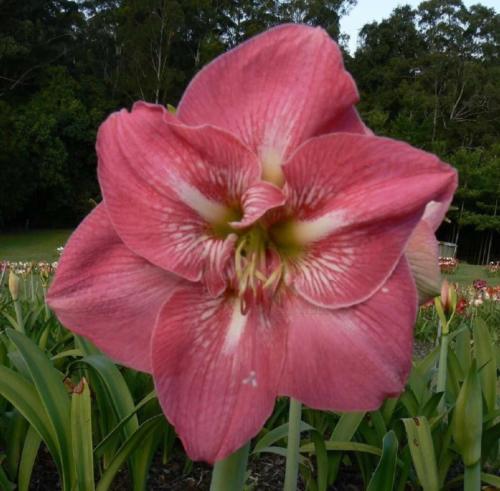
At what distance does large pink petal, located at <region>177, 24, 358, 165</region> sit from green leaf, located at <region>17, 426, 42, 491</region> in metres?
1.39

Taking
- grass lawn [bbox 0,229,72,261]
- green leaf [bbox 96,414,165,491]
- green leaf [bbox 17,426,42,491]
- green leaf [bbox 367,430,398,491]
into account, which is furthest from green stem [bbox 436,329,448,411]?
grass lawn [bbox 0,229,72,261]

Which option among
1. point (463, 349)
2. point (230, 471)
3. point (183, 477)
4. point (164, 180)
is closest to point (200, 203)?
point (164, 180)

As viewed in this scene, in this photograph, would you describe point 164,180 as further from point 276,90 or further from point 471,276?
point 471,276

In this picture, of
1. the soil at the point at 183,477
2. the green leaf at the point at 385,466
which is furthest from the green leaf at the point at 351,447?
the green leaf at the point at 385,466

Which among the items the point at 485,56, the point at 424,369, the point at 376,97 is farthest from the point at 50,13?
the point at 424,369

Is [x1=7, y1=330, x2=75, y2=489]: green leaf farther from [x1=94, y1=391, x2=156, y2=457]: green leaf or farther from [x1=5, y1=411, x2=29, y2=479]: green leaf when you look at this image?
[x1=5, y1=411, x2=29, y2=479]: green leaf

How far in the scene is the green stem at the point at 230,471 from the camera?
0.59 metres

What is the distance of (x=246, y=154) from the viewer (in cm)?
56

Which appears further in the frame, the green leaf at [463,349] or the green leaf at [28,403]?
the green leaf at [463,349]

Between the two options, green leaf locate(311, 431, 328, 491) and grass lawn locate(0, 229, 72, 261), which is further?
grass lawn locate(0, 229, 72, 261)

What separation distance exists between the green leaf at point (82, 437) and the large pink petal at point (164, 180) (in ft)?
2.23

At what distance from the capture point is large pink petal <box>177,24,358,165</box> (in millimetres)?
533

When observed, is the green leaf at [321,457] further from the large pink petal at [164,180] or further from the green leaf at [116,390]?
the large pink petal at [164,180]

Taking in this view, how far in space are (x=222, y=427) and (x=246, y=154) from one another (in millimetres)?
242
